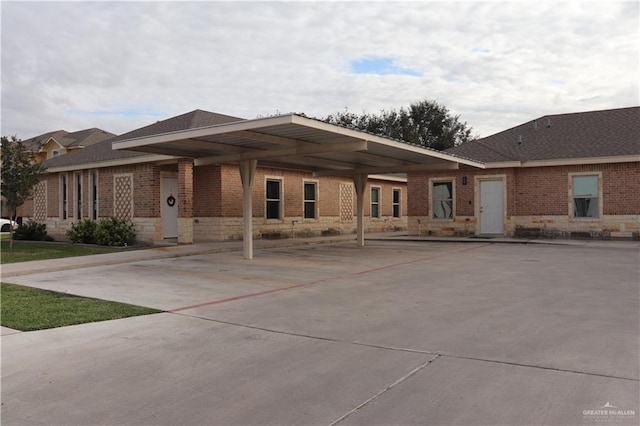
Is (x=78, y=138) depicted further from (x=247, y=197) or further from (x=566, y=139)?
(x=566, y=139)

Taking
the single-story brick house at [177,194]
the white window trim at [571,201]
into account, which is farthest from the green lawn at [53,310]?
the white window trim at [571,201]

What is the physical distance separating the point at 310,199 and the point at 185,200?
810cm

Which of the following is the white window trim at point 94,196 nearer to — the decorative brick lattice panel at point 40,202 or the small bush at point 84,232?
the small bush at point 84,232

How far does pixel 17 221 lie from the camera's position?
34.8m

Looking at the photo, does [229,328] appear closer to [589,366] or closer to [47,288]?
[589,366]

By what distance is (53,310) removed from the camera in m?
7.30

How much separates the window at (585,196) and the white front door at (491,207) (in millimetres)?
2871

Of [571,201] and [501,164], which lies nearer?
[571,201]

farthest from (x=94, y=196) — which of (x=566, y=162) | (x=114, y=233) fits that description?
(x=566, y=162)

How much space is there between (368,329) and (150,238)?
1448 cm

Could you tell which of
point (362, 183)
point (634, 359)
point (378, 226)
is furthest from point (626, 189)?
point (634, 359)

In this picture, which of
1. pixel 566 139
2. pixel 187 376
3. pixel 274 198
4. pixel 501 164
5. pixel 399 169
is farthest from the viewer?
pixel 274 198

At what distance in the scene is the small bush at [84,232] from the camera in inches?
776

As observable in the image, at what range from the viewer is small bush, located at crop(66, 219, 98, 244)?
64.7 ft
